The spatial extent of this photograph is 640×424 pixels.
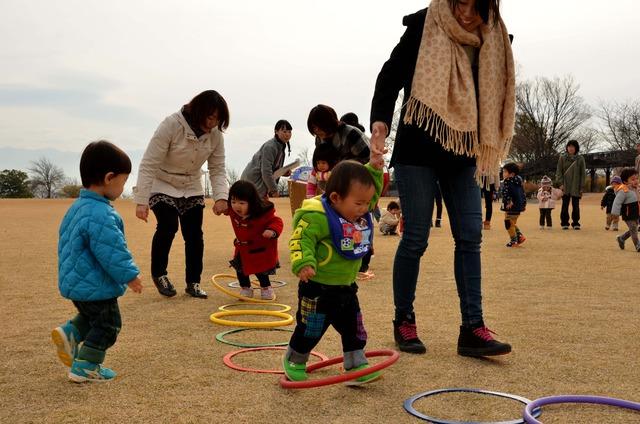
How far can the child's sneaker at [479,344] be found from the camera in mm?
3754

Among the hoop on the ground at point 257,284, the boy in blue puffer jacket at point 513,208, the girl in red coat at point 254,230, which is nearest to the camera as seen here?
the girl in red coat at point 254,230

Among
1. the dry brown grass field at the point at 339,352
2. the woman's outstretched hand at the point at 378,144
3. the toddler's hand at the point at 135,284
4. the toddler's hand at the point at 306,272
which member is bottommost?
the dry brown grass field at the point at 339,352

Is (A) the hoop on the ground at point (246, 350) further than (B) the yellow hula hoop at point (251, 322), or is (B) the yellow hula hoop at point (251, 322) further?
(B) the yellow hula hoop at point (251, 322)

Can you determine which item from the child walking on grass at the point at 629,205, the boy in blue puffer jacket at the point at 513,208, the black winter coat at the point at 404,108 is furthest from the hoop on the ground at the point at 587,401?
the boy in blue puffer jacket at the point at 513,208

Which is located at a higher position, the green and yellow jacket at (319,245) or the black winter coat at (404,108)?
the black winter coat at (404,108)

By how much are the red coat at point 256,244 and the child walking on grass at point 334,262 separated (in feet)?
8.88

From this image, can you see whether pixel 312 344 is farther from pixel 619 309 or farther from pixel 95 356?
pixel 619 309

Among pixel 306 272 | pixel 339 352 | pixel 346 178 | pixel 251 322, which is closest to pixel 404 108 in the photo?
pixel 346 178

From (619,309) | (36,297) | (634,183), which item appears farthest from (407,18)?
(634,183)

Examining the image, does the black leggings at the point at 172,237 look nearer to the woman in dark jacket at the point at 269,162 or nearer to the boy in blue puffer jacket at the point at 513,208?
the woman in dark jacket at the point at 269,162

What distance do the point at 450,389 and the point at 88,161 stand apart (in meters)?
2.17

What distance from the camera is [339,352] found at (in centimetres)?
403

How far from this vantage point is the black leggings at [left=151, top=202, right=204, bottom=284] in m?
6.02

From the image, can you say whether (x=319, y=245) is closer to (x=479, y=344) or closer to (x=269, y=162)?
(x=479, y=344)
